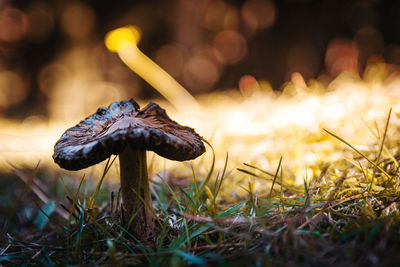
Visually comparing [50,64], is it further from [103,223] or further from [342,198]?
[342,198]

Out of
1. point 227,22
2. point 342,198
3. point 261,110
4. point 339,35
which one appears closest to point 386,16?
point 339,35

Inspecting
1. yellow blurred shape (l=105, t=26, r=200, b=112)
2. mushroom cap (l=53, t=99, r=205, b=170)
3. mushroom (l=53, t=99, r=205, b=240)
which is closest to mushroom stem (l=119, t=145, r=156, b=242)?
mushroom (l=53, t=99, r=205, b=240)

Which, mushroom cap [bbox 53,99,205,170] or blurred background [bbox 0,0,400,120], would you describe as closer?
mushroom cap [bbox 53,99,205,170]

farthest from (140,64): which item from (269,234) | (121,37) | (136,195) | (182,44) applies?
(182,44)

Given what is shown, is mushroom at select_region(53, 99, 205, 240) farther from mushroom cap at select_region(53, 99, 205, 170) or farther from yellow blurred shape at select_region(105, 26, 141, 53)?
yellow blurred shape at select_region(105, 26, 141, 53)

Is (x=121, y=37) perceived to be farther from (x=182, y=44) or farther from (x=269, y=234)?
(x=182, y=44)

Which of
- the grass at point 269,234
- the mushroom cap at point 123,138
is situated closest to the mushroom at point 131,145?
the mushroom cap at point 123,138

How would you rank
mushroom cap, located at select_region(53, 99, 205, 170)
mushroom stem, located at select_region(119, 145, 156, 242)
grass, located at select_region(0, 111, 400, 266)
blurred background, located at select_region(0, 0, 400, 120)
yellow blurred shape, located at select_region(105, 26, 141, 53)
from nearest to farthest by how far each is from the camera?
grass, located at select_region(0, 111, 400, 266) → mushroom cap, located at select_region(53, 99, 205, 170) → mushroom stem, located at select_region(119, 145, 156, 242) → yellow blurred shape, located at select_region(105, 26, 141, 53) → blurred background, located at select_region(0, 0, 400, 120)
